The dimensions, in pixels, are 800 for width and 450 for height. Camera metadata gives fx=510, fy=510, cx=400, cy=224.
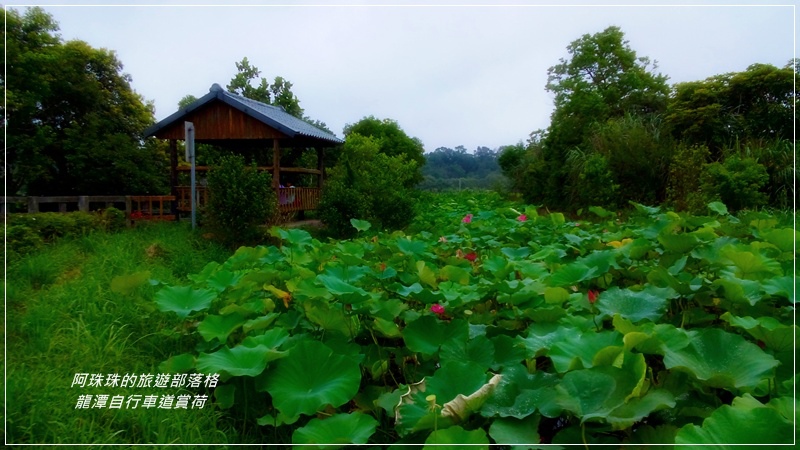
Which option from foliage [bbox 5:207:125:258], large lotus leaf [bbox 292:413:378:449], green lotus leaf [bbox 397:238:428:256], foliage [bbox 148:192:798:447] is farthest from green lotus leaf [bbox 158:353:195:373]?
foliage [bbox 5:207:125:258]

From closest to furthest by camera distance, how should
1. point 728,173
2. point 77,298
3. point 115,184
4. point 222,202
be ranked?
point 77,298, point 728,173, point 222,202, point 115,184

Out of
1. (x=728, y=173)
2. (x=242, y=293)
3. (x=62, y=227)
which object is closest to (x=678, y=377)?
(x=242, y=293)

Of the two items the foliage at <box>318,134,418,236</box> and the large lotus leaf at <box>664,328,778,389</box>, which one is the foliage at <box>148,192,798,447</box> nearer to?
the large lotus leaf at <box>664,328,778,389</box>

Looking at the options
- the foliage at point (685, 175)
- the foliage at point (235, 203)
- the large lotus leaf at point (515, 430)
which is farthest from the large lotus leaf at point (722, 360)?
the foliage at point (685, 175)

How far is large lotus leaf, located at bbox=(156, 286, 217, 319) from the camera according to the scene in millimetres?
1395

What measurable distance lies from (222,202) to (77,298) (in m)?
2.71

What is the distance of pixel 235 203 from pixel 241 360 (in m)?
4.18

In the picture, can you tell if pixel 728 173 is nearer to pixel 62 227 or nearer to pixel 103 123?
pixel 62 227

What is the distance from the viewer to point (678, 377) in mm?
827

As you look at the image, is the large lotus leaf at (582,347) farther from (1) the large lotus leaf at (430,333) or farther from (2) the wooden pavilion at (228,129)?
(2) the wooden pavilion at (228,129)

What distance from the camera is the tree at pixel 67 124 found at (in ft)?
24.7

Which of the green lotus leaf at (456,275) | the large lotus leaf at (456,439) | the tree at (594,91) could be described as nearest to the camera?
the large lotus leaf at (456,439)

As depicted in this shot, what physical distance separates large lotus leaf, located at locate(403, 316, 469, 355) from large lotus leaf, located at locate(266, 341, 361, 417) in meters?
0.13

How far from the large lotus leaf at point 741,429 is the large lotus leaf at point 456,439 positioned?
24 centimetres
